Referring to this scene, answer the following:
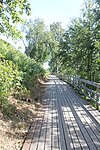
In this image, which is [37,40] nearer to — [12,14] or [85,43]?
[85,43]

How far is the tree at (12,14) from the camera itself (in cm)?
346

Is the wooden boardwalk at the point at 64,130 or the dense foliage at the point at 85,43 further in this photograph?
the dense foliage at the point at 85,43

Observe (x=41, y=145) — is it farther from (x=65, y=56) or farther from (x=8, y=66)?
(x=65, y=56)

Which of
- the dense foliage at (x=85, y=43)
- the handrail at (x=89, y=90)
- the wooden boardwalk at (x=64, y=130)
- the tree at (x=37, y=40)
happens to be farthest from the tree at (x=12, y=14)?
the tree at (x=37, y=40)

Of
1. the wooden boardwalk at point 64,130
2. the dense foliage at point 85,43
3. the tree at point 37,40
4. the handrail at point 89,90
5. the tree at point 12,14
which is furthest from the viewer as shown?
the tree at point 37,40

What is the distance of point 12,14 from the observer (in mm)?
3510

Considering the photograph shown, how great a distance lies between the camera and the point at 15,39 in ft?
12.1

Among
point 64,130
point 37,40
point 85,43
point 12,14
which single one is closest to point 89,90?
point 64,130

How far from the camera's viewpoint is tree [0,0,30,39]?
11.4ft

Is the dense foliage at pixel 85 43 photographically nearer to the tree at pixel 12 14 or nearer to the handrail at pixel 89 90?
the handrail at pixel 89 90

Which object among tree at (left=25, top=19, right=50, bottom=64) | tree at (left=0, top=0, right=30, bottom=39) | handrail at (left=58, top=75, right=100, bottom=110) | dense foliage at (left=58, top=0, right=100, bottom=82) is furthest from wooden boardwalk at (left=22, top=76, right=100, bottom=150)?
Result: tree at (left=25, top=19, right=50, bottom=64)

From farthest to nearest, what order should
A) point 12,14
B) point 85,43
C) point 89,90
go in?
point 85,43 < point 89,90 < point 12,14

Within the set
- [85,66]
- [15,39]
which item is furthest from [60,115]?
[85,66]

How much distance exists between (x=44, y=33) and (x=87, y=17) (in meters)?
22.5
